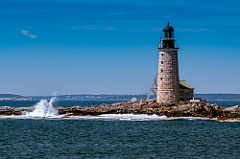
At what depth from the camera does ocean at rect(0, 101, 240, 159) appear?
3338 centimetres

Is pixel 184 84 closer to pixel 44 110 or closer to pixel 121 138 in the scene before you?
pixel 44 110

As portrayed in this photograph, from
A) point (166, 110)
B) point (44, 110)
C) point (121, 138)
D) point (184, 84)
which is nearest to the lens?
point (121, 138)

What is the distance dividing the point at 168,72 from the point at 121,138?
24318mm

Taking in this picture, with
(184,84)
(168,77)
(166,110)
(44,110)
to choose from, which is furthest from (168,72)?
(44,110)

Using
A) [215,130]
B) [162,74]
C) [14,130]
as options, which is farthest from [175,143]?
[162,74]

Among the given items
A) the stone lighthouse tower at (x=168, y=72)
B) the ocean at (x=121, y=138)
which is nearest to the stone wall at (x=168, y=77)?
the stone lighthouse tower at (x=168, y=72)

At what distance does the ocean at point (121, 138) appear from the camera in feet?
109

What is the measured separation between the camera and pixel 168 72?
65812 mm

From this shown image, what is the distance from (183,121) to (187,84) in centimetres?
1179

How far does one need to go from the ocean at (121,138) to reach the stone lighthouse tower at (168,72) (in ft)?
13.8

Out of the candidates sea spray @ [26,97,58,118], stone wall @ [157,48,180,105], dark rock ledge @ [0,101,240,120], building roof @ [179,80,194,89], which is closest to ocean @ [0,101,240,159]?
dark rock ledge @ [0,101,240,120]

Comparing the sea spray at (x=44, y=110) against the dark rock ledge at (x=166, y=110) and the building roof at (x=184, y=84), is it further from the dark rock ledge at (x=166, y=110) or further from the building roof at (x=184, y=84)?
the building roof at (x=184, y=84)

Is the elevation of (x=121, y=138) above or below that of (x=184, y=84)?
below

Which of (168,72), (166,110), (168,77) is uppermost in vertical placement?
(168,72)
